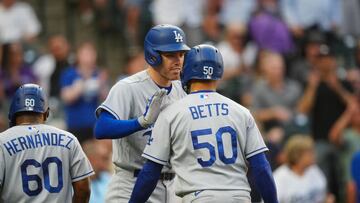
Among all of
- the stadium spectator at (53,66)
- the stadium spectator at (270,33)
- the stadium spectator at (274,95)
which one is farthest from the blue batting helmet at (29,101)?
the stadium spectator at (270,33)

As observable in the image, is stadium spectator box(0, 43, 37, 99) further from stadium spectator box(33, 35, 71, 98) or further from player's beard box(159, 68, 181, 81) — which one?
player's beard box(159, 68, 181, 81)

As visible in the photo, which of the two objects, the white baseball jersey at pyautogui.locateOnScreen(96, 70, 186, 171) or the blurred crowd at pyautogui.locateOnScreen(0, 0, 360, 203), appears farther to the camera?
the blurred crowd at pyautogui.locateOnScreen(0, 0, 360, 203)

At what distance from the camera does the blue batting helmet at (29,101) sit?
840cm

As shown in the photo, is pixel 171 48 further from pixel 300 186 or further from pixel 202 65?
pixel 300 186

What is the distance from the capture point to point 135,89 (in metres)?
8.98

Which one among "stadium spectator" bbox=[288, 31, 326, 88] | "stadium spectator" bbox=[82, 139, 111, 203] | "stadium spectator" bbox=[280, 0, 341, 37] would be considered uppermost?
"stadium spectator" bbox=[280, 0, 341, 37]

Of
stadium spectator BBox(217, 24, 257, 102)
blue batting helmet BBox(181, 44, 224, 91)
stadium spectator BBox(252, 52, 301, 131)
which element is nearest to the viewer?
blue batting helmet BBox(181, 44, 224, 91)

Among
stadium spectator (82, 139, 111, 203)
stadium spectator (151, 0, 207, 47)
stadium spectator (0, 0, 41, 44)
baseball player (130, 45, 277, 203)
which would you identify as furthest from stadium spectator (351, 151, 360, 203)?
stadium spectator (0, 0, 41, 44)

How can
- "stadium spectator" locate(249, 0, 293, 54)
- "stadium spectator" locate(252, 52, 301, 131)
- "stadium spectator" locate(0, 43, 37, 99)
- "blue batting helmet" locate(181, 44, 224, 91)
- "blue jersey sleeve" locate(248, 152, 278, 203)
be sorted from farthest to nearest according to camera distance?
"stadium spectator" locate(249, 0, 293, 54) → "stadium spectator" locate(0, 43, 37, 99) → "stadium spectator" locate(252, 52, 301, 131) → "blue batting helmet" locate(181, 44, 224, 91) → "blue jersey sleeve" locate(248, 152, 278, 203)

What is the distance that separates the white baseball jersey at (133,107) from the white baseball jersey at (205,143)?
2.23ft

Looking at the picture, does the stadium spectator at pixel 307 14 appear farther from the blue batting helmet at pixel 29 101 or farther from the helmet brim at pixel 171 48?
the blue batting helmet at pixel 29 101

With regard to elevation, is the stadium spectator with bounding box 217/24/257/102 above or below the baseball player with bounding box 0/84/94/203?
below

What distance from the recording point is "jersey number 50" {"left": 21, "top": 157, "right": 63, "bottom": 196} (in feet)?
27.0

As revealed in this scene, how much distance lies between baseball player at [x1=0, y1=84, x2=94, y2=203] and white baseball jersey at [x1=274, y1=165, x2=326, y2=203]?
15.9ft
